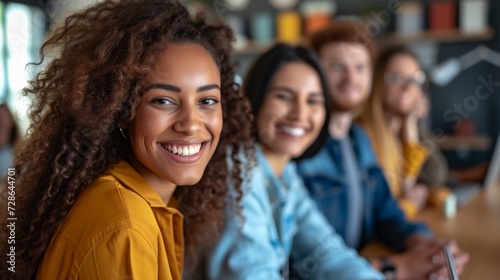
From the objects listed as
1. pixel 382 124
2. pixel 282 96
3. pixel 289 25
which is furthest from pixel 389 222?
pixel 289 25

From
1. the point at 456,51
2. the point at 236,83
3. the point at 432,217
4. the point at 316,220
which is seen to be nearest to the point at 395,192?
the point at 432,217

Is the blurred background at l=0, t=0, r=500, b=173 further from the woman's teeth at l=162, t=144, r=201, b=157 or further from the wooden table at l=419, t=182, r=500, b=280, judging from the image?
the woman's teeth at l=162, t=144, r=201, b=157

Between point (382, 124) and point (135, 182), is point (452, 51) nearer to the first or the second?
point (382, 124)

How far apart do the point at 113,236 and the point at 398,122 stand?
5.54 ft

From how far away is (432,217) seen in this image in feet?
5.94

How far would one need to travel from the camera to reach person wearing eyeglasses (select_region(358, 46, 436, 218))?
1.94 meters

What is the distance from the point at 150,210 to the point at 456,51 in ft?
11.7

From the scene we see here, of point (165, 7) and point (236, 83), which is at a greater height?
point (165, 7)

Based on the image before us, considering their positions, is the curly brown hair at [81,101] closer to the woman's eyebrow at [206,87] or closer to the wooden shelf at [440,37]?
the woman's eyebrow at [206,87]

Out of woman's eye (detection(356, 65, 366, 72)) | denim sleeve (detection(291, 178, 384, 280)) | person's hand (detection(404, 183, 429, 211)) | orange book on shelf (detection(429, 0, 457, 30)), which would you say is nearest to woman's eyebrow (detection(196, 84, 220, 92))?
denim sleeve (detection(291, 178, 384, 280))

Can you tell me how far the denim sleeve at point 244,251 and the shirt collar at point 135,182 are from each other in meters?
0.28

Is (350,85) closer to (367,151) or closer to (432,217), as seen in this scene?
(367,151)

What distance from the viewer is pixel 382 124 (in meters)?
1.95

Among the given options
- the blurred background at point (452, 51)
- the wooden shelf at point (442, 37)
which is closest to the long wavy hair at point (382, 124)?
the blurred background at point (452, 51)
